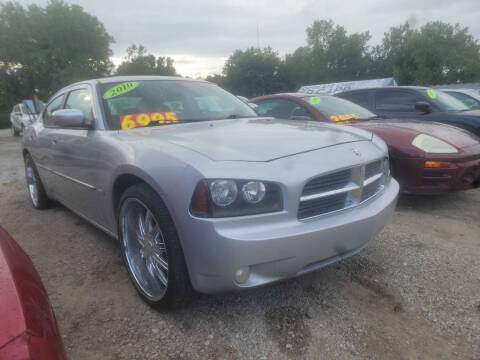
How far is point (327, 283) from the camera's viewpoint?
2.33 m

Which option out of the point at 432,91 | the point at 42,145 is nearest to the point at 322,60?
the point at 432,91

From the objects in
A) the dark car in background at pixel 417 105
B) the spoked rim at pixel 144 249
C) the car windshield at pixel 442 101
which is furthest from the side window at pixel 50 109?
the car windshield at pixel 442 101

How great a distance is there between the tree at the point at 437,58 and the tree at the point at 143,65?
29249 millimetres

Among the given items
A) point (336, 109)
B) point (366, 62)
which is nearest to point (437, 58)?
point (366, 62)

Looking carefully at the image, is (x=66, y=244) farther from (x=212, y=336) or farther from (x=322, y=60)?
(x=322, y=60)

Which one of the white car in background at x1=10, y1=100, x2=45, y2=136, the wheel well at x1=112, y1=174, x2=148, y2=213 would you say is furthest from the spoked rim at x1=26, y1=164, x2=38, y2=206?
the white car in background at x1=10, y1=100, x2=45, y2=136

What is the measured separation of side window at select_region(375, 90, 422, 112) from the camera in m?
5.30

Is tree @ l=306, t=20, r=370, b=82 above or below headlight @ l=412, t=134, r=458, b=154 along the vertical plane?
above

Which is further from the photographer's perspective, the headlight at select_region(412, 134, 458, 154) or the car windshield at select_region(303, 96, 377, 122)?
the car windshield at select_region(303, 96, 377, 122)

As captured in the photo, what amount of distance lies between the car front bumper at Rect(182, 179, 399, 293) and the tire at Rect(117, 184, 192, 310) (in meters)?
0.14

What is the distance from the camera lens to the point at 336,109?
179 inches

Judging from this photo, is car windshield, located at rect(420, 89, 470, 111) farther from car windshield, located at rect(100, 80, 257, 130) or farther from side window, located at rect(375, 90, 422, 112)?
car windshield, located at rect(100, 80, 257, 130)

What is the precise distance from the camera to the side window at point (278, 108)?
471cm

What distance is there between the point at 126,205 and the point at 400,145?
282cm
